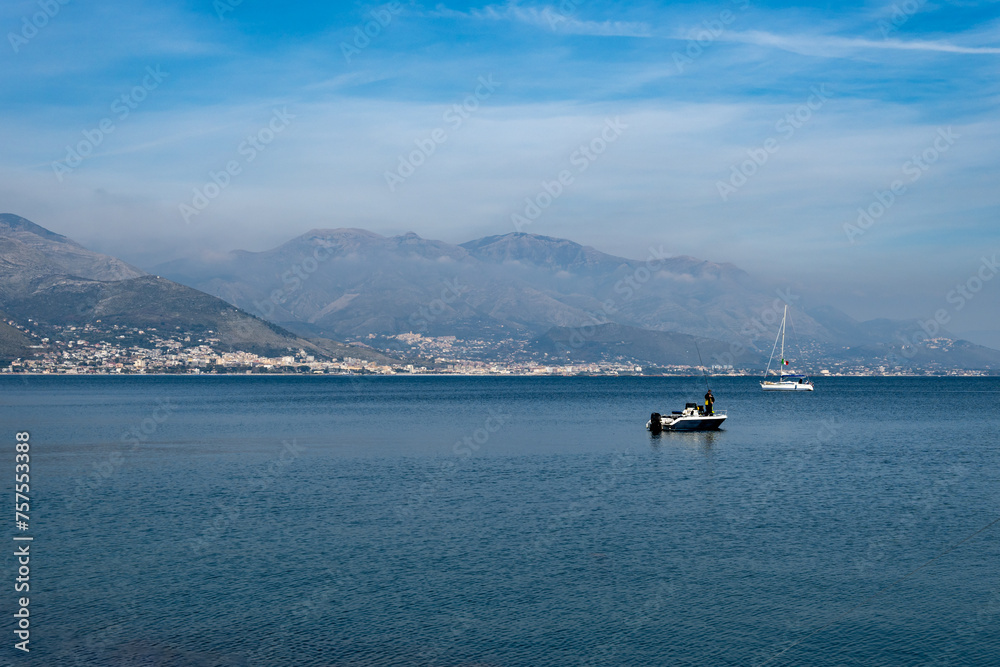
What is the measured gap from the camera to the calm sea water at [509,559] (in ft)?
86.0

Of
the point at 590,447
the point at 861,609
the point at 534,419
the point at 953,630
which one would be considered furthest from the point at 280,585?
the point at 534,419

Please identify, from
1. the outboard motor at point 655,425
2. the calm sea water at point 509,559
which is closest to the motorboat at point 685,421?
the outboard motor at point 655,425

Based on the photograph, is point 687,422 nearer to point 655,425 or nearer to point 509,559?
point 655,425

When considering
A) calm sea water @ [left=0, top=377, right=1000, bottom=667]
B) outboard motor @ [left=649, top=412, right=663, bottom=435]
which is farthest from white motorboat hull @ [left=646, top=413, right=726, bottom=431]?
calm sea water @ [left=0, top=377, right=1000, bottom=667]

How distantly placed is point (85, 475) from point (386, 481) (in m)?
22.3

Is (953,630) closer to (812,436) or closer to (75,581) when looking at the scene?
(75,581)

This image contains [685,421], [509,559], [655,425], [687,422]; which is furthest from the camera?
[687,422]

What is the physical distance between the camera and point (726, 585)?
105 ft

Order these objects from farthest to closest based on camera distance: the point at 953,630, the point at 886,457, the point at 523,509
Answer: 1. the point at 886,457
2. the point at 523,509
3. the point at 953,630

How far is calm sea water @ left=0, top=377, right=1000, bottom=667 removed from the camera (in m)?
26.2

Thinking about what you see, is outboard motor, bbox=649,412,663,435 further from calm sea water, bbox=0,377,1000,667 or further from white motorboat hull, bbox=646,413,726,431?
calm sea water, bbox=0,377,1000,667

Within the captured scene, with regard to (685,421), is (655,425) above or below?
below

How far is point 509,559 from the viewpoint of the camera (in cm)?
3588

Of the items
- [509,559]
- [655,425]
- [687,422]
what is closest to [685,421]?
[687,422]
